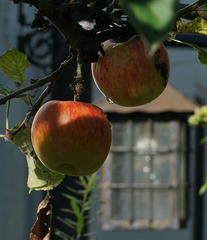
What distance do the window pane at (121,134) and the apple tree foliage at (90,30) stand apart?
180 inches

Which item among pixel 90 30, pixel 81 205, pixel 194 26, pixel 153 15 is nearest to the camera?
pixel 153 15

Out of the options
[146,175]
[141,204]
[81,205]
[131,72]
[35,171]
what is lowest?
[141,204]

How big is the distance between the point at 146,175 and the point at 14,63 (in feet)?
15.6

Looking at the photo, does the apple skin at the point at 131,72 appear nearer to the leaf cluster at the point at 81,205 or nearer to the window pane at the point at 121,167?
the leaf cluster at the point at 81,205

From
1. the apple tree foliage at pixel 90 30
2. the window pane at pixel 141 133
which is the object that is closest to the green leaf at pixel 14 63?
the apple tree foliage at pixel 90 30

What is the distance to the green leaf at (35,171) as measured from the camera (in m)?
0.57

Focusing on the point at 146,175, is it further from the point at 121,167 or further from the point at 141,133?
the point at 141,133

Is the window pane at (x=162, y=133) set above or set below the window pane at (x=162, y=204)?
above

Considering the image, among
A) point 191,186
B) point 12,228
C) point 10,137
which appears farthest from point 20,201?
point 191,186

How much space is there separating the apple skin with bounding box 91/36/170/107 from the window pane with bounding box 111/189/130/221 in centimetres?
469

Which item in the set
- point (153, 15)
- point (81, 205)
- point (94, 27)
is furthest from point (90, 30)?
point (81, 205)

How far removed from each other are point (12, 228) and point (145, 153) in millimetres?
2579

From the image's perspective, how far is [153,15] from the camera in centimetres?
18

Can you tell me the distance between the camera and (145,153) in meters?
5.22
